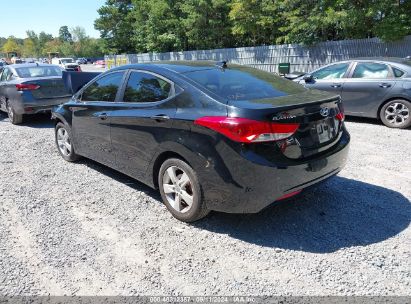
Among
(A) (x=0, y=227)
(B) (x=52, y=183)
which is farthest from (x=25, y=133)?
(A) (x=0, y=227)

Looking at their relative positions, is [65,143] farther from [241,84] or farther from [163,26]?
[163,26]

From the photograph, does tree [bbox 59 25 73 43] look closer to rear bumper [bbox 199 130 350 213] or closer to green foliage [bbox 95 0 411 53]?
green foliage [bbox 95 0 411 53]

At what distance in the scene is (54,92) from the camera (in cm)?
848

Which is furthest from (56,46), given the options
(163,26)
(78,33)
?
(163,26)

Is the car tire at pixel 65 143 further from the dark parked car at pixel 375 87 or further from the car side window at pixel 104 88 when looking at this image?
the dark parked car at pixel 375 87

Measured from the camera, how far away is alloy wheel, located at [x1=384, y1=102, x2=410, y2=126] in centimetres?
712

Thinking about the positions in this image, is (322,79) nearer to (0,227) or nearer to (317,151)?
(317,151)

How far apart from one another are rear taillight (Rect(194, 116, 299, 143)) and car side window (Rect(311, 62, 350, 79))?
582 centimetres

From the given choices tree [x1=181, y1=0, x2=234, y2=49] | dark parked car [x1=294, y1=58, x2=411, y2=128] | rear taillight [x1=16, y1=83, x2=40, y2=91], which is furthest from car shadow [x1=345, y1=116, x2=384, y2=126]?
tree [x1=181, y1=0, x2=234, y2=49]

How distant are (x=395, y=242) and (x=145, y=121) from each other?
2.69m

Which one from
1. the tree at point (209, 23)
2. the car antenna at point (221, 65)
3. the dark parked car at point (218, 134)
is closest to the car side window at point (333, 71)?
the dark parked car at point (218, 134)

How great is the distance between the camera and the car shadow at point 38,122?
28.8ft

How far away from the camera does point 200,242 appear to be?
3.27 meters

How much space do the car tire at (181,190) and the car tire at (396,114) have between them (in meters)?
5.71
